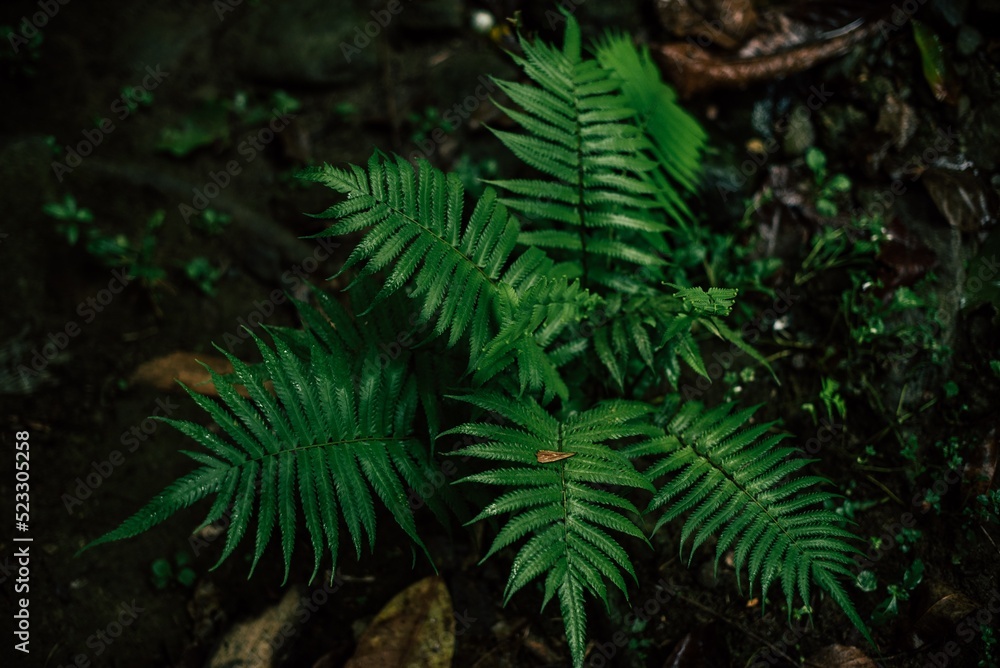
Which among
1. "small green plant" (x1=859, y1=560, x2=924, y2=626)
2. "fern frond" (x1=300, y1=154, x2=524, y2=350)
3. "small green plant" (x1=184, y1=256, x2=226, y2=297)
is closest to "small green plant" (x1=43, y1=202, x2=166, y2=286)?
"small green plant" (x1=184, y1=256, x2=226, y2=297)

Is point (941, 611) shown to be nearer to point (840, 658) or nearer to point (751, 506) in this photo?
point (840, 658)

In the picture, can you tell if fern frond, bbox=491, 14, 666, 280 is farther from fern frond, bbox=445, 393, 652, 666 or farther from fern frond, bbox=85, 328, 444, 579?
fern frond, bbox=85, 328, 444, 579

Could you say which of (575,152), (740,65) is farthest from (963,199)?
(575,152)

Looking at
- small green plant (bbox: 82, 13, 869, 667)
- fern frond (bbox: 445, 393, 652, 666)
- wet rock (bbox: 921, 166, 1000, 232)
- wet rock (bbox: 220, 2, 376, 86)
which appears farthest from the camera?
wet rock (bbox: 220, 2, 376, 86)

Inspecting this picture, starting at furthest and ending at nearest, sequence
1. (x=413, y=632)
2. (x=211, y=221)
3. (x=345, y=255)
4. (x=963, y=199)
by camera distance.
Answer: (x=211, y=221) < (x=345, y=255) < (x=963, y=199) < (x=413, y=632)

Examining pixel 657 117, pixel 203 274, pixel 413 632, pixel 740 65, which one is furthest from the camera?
pixel 203 274

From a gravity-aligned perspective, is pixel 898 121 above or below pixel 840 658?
above

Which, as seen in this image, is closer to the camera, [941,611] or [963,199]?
[941,611]
